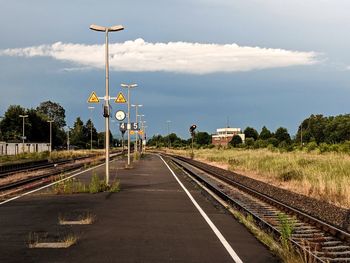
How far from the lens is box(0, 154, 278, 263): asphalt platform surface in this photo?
8.34 metres

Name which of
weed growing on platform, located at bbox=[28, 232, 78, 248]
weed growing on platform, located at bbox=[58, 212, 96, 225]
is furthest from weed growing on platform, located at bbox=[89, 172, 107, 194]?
weed growing on platform, located at bbox=[28, 232, 78, 248]

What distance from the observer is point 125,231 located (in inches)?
428

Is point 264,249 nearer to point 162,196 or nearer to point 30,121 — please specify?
point 162,196

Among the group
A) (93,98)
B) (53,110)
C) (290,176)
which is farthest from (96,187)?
(53,110)

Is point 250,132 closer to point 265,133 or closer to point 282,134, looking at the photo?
point 265,133

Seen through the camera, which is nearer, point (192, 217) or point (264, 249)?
point (264, 249)

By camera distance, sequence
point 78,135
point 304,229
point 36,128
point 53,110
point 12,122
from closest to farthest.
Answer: point 304,229, point 12,122, point 36,128, point 78,135, point 53,110

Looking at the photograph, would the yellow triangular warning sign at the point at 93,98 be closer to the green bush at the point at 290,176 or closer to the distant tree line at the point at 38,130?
the green bush at the point at 290,176

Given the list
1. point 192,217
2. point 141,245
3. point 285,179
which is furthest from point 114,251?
point 285,179

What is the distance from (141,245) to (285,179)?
21003mm

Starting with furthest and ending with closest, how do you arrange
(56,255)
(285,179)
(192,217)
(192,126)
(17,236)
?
(192,126)
(285,179)
(192,217)
(17,236)
(56,255)

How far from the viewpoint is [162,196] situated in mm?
18875

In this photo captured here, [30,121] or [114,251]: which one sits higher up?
[30,121]

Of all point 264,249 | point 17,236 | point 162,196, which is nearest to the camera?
point 264,249
